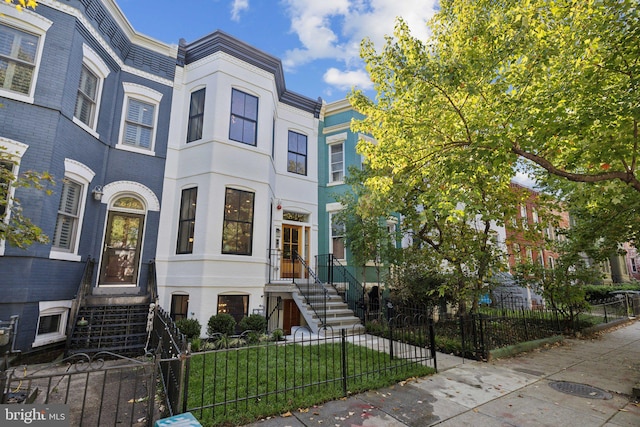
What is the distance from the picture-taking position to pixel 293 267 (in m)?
11.6

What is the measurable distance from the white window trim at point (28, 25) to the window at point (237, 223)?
16.9 feet

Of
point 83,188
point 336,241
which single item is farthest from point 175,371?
point 336,241

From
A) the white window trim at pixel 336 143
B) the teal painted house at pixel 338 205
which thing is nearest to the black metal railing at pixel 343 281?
the teal painted house at pixel 338 205

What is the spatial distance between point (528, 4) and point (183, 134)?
983cm

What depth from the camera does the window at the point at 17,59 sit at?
7.21 meters

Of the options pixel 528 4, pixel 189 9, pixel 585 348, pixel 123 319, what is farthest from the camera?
pixel 189 9

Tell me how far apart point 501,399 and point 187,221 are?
354 inches

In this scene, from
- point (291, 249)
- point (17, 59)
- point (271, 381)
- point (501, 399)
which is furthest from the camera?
point (291, 249)

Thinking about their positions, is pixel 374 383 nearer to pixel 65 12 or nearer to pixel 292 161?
pixel 292 161

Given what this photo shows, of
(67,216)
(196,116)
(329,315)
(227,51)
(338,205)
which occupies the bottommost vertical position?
(329,315)

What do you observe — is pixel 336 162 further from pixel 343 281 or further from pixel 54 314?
pixel 54 314

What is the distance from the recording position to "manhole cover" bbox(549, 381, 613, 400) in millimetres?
5242

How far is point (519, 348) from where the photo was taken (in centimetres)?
809

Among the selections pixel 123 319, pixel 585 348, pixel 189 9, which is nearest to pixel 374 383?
pixel 123 319
